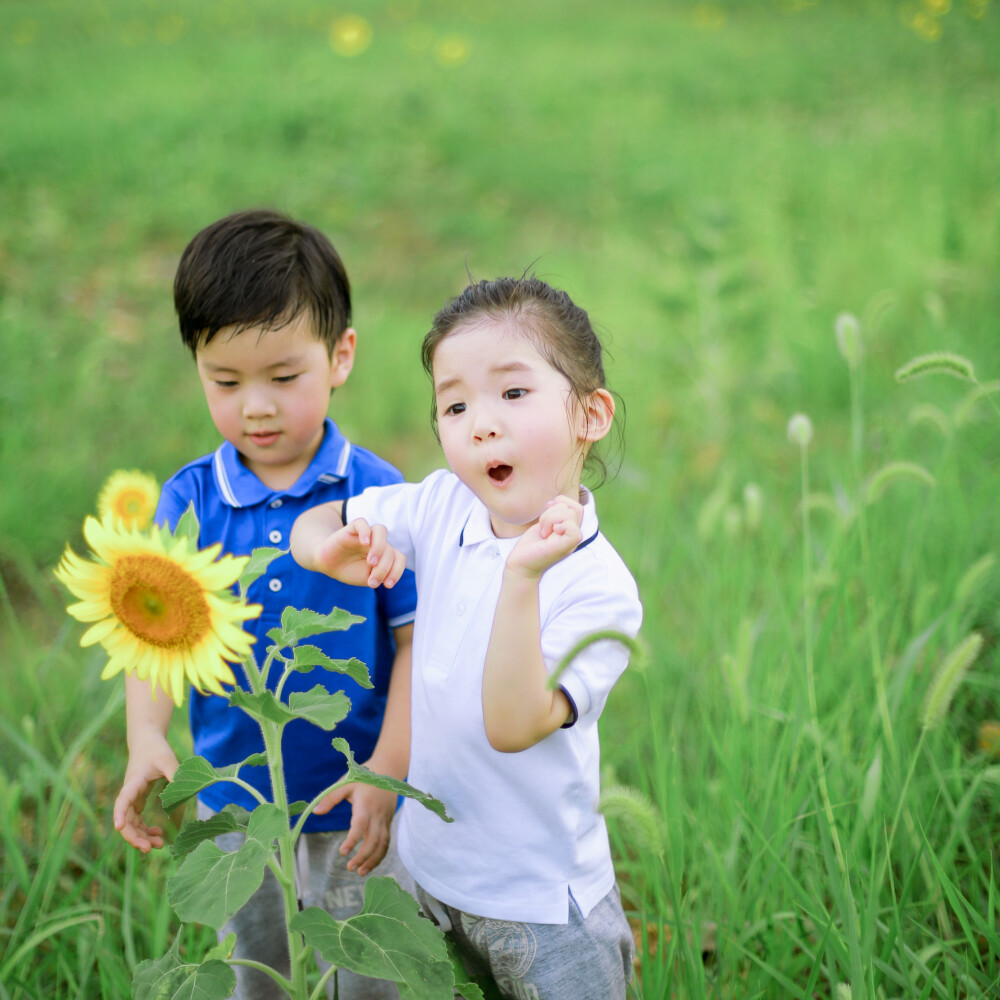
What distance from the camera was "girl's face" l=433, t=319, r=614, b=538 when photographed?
104 cm

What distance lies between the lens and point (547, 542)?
0.90m

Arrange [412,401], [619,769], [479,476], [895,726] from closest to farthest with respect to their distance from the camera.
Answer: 1. [479,476]
2. [895,726]
3. [619,769]
4. [412,401]

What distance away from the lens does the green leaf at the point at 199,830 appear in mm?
1016

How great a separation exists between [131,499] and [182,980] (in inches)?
28.0

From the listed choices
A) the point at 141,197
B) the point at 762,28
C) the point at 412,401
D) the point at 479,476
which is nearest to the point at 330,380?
the point at 479,476

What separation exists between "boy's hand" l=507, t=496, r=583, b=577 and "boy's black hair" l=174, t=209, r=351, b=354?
23.0 inches

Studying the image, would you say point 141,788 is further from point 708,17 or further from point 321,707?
point 708,17

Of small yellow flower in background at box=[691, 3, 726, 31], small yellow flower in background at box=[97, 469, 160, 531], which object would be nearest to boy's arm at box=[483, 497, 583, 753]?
small yellow flower in background at box=[97, 469, 160, 531]

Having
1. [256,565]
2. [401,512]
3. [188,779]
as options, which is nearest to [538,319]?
[401,512]

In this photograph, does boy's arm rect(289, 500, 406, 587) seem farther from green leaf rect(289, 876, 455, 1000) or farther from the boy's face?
green leaf rect(289, 876, 455, 1000)

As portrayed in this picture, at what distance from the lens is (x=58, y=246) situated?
14.8 feet

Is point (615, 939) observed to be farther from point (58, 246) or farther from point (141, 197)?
point (141, 197)

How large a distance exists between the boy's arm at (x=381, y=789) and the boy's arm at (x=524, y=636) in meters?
0.38

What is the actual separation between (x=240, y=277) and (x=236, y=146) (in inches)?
195
